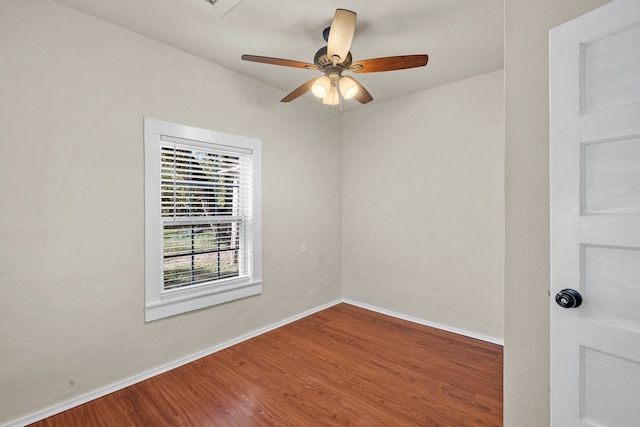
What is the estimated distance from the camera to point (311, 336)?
3.06m

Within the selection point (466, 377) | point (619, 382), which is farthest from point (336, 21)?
point (466, 377)

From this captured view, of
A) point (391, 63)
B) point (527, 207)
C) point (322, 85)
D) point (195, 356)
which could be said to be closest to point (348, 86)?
point (322, 85)

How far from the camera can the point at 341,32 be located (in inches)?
70.4

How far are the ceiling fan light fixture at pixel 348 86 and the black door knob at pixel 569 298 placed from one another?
1.83 metres

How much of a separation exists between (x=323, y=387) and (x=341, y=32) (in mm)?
2422

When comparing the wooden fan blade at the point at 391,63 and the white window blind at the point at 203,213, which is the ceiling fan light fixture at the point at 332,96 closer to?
the wooden fan blade at the point at 391,63

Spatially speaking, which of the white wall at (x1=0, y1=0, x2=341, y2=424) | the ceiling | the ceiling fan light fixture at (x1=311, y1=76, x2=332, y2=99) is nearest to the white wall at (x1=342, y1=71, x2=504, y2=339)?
the ceiling

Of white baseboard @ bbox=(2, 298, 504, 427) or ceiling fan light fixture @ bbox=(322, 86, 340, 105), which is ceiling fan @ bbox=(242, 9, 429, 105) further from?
white baseboard @ bbox=(2, 298, 504, 427)

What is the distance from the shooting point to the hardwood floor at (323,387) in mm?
1885

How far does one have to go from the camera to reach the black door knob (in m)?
1.09

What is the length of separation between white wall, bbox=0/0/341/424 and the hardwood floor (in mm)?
290

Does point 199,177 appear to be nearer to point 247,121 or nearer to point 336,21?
point 247,121

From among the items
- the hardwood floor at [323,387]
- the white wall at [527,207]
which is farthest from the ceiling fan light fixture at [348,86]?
the hardwood floor at [323,387]

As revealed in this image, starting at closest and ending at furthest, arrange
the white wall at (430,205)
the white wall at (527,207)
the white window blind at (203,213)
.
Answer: the white wall at (527,207), the white window blind at (203,213), the white wall at (430,205)
